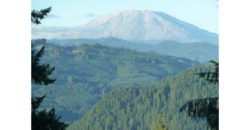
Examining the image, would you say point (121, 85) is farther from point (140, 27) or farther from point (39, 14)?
point (39, 14)

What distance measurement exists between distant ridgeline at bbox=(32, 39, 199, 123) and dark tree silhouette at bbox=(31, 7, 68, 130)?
5249cm

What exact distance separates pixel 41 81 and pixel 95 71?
71.4 metres

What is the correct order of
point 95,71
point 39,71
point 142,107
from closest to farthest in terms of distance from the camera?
point 39,71
point 142,107
point 95,71

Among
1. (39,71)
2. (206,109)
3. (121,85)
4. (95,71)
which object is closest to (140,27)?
(121,85)

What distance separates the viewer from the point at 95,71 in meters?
74.3

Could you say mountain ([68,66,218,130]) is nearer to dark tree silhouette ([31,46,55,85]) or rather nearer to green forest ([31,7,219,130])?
green forest ([31,7,219,130])

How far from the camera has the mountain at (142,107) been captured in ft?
161

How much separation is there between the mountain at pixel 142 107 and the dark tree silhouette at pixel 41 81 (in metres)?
43.4

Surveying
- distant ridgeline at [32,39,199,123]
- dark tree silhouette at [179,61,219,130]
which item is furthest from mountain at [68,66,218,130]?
dark tree silhouette at [179,61,219,130]

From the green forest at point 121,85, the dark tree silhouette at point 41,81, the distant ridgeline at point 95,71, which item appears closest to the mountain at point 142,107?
the green forest at point 121,85

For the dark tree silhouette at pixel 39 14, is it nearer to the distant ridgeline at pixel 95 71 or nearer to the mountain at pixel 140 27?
the mountain at pixel 140 27
